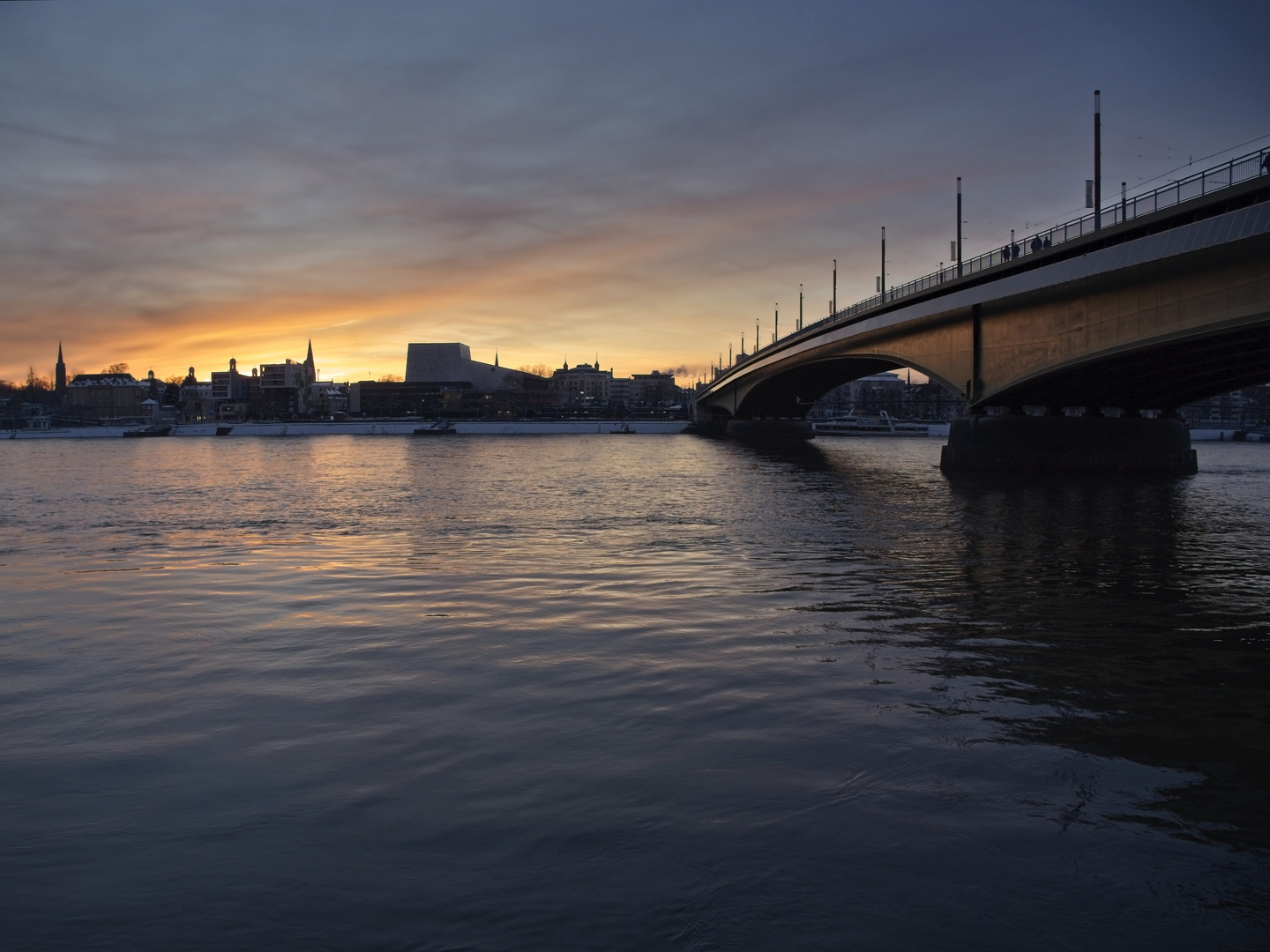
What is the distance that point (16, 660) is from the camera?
29.7 feet

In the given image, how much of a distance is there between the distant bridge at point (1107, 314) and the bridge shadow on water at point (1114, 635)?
281 inches

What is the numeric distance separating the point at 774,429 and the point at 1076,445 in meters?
62.1

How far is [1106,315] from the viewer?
31391 millimetres

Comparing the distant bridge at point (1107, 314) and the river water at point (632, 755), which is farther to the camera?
the distant bridge at point (1107, 314)

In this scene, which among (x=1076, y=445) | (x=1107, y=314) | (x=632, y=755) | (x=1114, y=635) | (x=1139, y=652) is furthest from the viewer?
(x=1076, y=445)

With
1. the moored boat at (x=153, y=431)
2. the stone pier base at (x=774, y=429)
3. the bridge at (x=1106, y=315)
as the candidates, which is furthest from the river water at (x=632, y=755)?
the moored boat at (x=153, y=431)

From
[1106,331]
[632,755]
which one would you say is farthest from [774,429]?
[632,755]

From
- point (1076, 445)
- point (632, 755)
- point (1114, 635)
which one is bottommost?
point (1114, 635)

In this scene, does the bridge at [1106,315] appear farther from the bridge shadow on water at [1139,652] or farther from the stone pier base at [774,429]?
the stone pier base at [774,429]

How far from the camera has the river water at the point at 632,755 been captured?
14.1ft

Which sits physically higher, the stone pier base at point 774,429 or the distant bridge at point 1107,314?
the distant bridge at point 1107,314

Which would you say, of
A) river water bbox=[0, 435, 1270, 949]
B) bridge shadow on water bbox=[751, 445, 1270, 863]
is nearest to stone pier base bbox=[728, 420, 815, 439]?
bridge shadow on water bbox=[751, 445, 1270, 863]

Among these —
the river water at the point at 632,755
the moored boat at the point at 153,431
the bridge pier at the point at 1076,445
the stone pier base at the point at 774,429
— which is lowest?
the river water at the point at 632,755

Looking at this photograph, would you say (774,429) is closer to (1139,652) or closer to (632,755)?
(1139,652)
